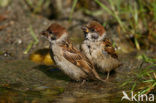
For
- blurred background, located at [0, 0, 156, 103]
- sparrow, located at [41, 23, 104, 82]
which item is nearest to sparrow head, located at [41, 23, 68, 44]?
sparrow, located at [41, 23, 104, 82]

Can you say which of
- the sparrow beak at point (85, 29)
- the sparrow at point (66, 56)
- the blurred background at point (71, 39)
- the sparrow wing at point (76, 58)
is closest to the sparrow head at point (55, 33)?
the sparrow at point (66, 56)

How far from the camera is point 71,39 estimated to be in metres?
6.86

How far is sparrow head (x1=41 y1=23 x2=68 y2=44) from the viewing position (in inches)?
194

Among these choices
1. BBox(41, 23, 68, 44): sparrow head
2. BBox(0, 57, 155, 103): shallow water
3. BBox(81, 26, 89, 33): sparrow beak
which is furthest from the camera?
BBox(81, 26, 89, 33): sparrow beak

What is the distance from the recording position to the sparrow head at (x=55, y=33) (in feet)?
16.1

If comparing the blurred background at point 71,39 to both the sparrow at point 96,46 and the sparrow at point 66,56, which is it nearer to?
the sparrow at point 66,56

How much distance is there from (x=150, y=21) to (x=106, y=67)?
2.14m

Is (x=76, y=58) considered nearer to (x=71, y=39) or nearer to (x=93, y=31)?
(x=93, y=31)

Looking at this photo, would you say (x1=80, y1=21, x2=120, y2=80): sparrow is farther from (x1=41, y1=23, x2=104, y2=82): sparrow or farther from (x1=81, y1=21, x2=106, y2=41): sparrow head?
(x1=41, y1=23, x2=104, y2=82): sparrow

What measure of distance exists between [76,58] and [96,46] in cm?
45

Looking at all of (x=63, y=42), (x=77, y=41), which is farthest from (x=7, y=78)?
(x=77, y=41)

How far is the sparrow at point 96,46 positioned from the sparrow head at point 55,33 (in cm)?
40

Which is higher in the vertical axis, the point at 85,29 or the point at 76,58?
the point at 85,29

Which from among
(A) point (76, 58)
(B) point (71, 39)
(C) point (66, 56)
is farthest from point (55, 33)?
(B) point (71, 39)
